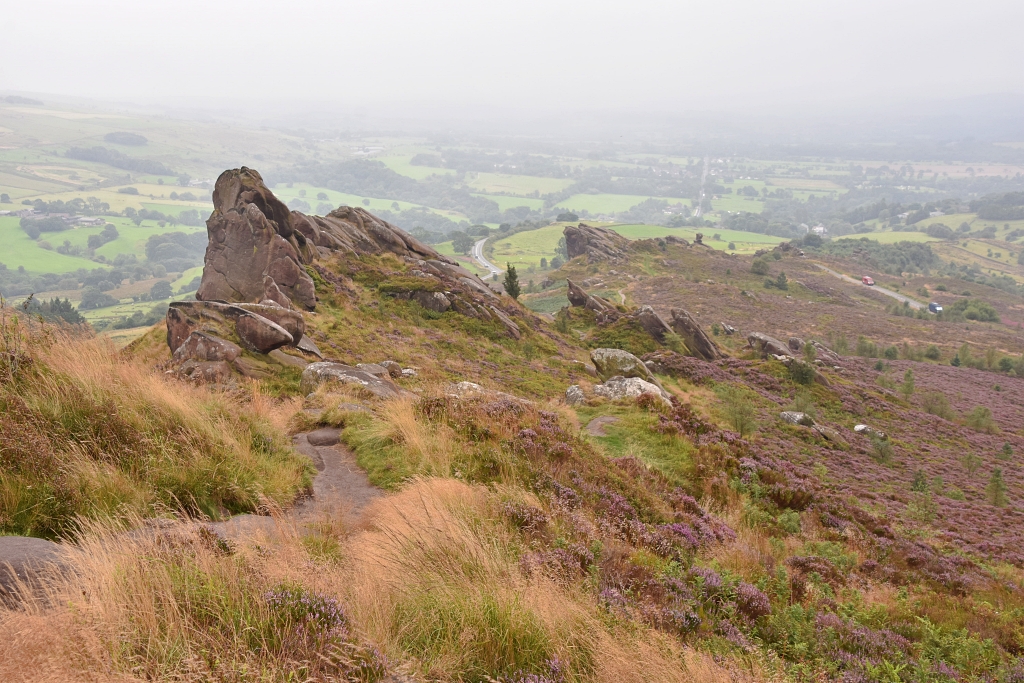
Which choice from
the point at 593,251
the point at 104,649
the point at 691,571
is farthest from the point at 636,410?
the point at 593,251

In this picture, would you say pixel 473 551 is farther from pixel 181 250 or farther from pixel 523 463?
pixel 181 250

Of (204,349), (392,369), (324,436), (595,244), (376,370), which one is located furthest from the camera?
(595,244)

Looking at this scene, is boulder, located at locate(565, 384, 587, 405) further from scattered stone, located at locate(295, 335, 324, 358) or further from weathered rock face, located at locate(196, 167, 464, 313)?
weathered rock face, located at locate(196, 167, 464, 313)

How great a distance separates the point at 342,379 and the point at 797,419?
932 inches

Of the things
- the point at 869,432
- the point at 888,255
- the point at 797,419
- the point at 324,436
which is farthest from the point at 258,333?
the point at 888,255

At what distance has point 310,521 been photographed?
6398 millimetres

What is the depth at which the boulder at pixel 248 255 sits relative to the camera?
2348 cm

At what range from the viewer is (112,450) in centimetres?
605

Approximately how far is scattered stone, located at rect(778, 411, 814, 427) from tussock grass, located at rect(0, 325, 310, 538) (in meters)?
25.8

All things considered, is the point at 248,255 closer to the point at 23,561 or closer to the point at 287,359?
the point at 287,359

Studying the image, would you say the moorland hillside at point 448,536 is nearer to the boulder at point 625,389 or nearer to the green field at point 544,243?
the boulder at point 625,389

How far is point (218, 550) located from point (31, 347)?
18.9ft

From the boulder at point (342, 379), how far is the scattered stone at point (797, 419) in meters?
21.8

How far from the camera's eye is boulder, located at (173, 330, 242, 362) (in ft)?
44.9
